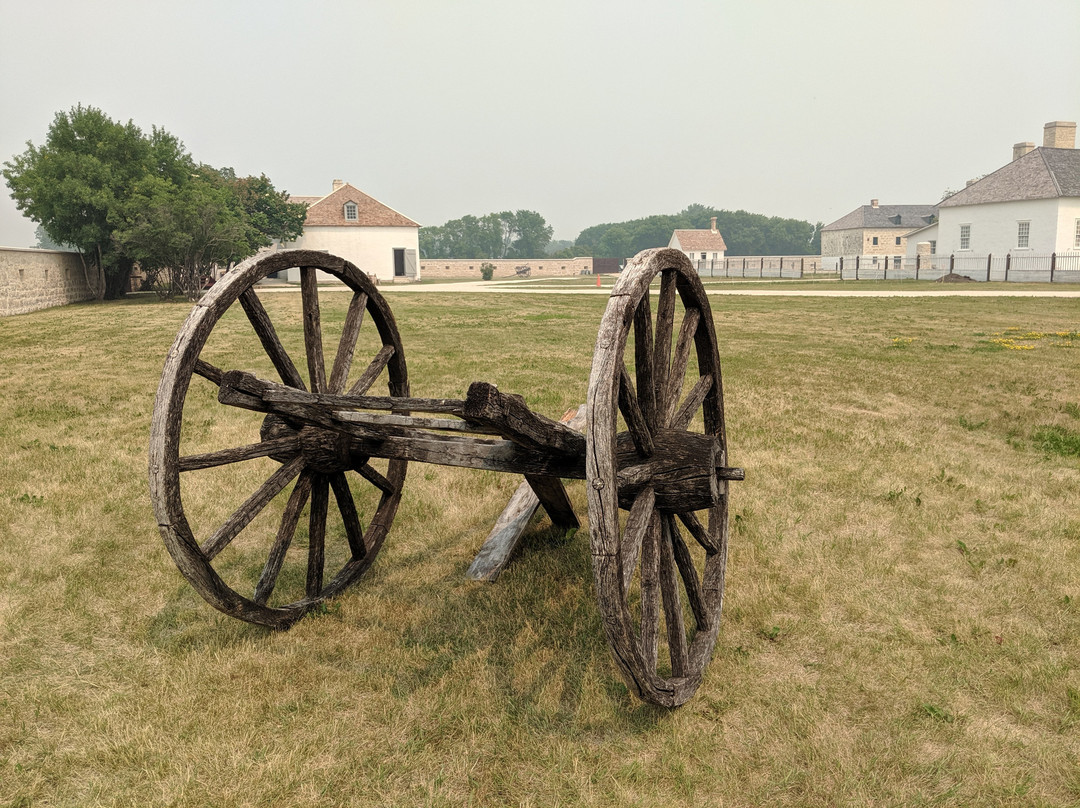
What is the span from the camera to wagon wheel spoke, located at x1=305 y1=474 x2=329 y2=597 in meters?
4.21

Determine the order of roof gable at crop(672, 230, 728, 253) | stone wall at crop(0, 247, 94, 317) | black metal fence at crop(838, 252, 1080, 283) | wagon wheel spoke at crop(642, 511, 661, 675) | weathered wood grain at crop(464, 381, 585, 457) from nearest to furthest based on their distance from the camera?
weathered wood grain at crop(464, 381, 585, 457) < wagon wheel spoke at crop(642, 511, 661, 675) < stone wall at crop(0, 247, 94, 317) < black metal fence at crop(838, 252, 1080, 283) < roof gable at crop(672, 230, 728, 253)

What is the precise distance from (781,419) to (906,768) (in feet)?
19.8

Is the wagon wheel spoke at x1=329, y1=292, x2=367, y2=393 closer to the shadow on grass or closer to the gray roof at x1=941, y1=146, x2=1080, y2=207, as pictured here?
the shadow on grass

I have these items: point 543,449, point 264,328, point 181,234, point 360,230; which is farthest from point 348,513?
point 360,230

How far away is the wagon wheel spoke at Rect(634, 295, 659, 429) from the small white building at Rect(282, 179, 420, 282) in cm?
5126

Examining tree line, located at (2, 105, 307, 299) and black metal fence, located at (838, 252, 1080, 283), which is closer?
tree line, located at (2, 105, 307, 299)

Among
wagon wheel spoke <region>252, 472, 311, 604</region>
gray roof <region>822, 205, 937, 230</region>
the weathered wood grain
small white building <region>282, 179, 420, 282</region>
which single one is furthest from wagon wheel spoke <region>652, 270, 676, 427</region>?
gray roof <region>822, 205, 937, 230</region>

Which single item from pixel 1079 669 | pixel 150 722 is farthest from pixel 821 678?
pixel 150 722

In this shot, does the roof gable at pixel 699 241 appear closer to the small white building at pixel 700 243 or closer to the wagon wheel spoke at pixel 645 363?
the small white building at pixel 700 243

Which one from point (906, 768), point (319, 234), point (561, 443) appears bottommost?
point (906, 768)

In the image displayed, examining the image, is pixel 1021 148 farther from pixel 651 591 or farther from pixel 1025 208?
pixel 651 591

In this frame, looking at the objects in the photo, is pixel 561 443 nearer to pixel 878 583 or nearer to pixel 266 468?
pixel 878 583

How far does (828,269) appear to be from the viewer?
6831cm

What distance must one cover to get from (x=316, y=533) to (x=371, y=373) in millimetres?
978
